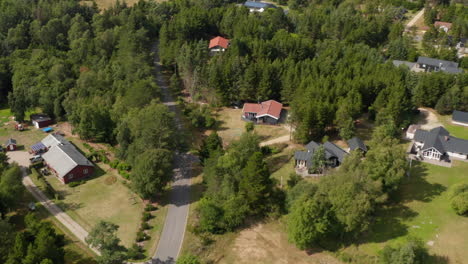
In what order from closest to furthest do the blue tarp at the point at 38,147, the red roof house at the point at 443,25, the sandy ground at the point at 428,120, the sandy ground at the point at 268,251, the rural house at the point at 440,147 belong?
the sandy ground at the point at 268,251 → the rural house at the point at 440,147 → the blue tarp at the point at 38,147 → the sandy ground at the point at 428,120 → the red roof house at the point at 443,25

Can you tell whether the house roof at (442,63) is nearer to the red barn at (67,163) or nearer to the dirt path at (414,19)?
the dirt path at (414,19)

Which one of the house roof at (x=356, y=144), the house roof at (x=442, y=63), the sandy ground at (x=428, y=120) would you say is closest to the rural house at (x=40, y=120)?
the house roof at (x=356, y=144)

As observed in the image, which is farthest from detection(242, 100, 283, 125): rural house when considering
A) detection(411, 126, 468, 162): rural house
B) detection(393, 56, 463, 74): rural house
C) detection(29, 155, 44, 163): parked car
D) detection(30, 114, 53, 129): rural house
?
detection(30, 114, 53, 129): rural house

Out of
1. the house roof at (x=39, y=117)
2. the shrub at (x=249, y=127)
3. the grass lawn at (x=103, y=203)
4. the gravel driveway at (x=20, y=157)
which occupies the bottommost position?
the grass lawn at (x=103, y=203)

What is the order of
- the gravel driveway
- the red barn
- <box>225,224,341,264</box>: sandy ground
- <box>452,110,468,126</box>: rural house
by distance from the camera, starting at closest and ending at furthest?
<box>225,224,341,264</box>: sandy ground < the red barn < the gravel driveway < <box>452,110,468,126</box>: rural house

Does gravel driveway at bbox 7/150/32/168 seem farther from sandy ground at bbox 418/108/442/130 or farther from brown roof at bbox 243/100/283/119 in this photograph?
sandy ground at bbox 418/108/442/130

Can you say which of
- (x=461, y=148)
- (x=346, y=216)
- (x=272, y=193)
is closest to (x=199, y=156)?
(x=272, y=193)
